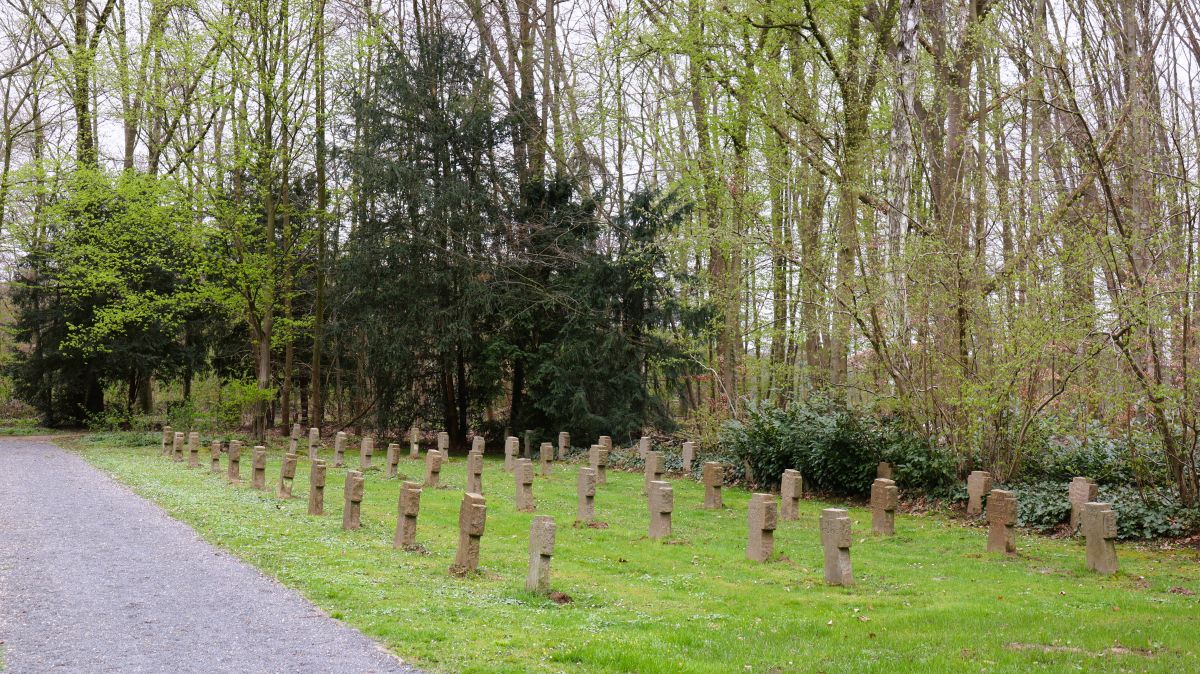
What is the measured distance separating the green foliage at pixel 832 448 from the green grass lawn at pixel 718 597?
124 centimetres

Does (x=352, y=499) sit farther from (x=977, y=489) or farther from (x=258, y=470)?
(x=977, y=489)

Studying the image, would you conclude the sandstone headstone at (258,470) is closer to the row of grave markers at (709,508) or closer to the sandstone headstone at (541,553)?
the row of grave markers at (709,508)

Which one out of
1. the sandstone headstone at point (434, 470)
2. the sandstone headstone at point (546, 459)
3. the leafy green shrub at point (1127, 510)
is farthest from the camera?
the sandstone headstone at point (546, 459)

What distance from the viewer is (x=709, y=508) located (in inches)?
561

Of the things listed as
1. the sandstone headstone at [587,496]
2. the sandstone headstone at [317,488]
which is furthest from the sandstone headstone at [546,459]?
the sandstone headstone at [317,488]

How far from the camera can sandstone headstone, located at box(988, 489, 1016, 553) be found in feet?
34.2

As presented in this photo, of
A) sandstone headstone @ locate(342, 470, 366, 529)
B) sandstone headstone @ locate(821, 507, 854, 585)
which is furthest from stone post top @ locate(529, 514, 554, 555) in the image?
sandstone headstone @ locate(342, 470, 366, 529)

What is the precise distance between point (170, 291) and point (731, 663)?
28907 millimetres

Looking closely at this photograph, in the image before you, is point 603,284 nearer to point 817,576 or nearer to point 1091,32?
point 1091,32

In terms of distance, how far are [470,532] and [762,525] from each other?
10.6 ft

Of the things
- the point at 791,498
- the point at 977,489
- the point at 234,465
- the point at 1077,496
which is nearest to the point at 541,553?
the point at 791,498

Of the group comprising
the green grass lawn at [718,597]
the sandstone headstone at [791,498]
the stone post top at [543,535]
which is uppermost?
the stone post top at [543,535]

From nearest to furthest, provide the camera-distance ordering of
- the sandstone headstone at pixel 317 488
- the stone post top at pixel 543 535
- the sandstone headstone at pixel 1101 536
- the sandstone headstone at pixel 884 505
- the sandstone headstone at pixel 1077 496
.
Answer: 1. the stone post top at pixel 543 535
2. the sandstone headstone at pixel 1101 536
3. the sandstone headstone at pixel 1077 496
4. the sandstone headstone at pixel 884 505
5. the sandstone headstone at pixel 317 488

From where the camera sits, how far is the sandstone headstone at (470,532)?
8.48m
